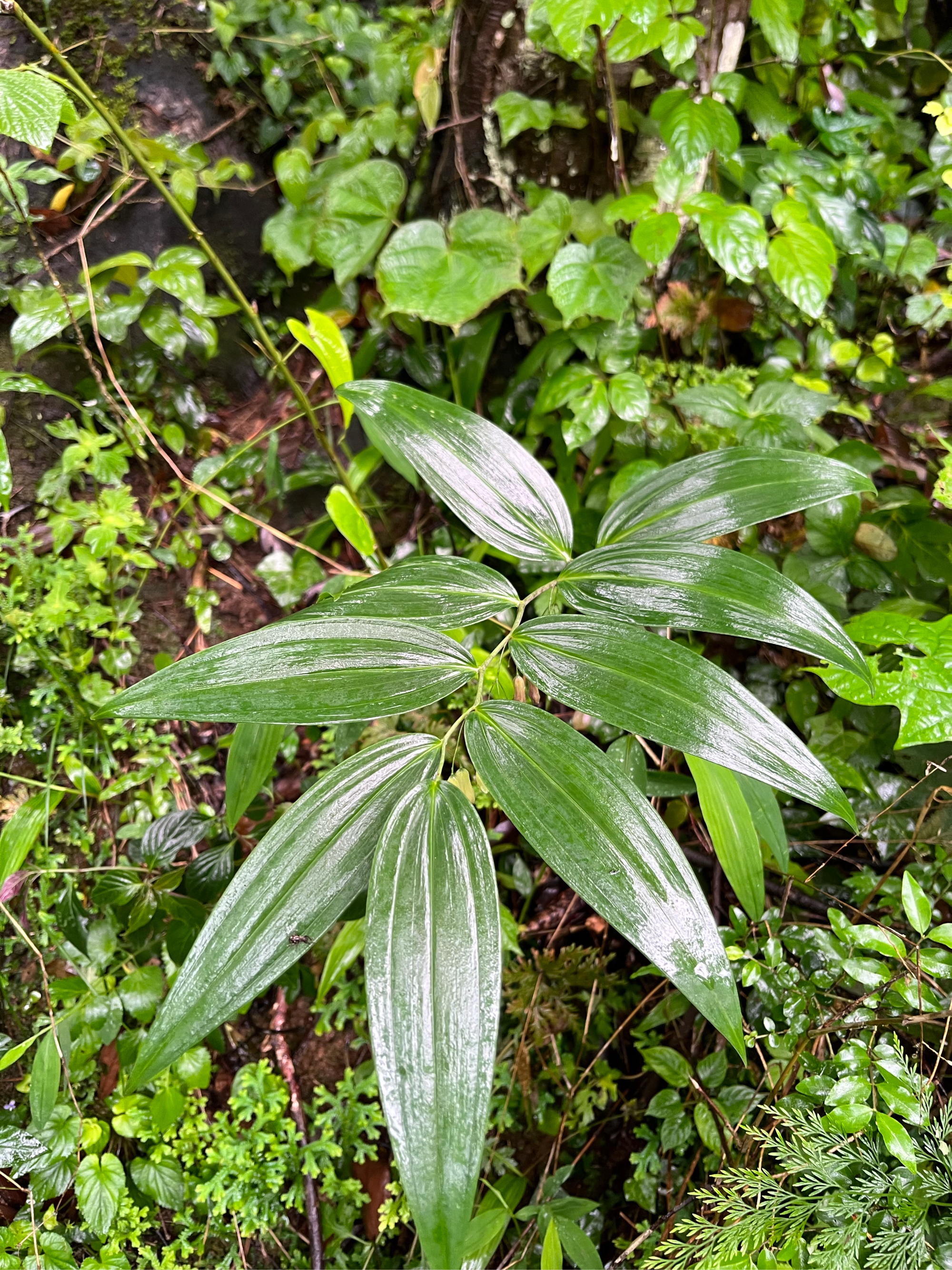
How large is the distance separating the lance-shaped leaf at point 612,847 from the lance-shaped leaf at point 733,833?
0.28m

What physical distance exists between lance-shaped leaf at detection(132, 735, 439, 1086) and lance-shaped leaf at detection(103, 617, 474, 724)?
0.07 metres

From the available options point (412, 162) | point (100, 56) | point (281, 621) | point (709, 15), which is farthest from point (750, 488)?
point (100, 56)

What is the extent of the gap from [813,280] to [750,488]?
2.25 feet

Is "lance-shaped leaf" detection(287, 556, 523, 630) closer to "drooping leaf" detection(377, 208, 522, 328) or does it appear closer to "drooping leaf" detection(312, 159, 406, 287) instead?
"drooping leaf" detection(377, 208, 522, 328)

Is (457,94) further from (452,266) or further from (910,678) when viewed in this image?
(910,678)

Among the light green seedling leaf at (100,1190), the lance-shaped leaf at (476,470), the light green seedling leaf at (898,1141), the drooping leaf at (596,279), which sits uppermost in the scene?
the drooping leaf at (596,279)

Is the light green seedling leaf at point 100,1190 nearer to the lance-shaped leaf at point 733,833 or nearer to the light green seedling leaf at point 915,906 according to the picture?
the lance-shaped leaf at point 733,833

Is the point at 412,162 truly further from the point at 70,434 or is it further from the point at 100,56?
the point at 70,434

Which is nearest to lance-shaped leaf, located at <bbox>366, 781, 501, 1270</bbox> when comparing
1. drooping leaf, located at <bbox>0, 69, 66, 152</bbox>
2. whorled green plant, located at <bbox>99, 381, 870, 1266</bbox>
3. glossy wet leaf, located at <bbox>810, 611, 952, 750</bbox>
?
whorled green plant, located at <bbox>99, 381, 870, 1266</bbox>

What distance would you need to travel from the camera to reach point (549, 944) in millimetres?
1158

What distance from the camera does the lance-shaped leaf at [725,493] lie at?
2.80 ft

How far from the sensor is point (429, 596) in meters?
0.83

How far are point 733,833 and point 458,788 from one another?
40 centimetres

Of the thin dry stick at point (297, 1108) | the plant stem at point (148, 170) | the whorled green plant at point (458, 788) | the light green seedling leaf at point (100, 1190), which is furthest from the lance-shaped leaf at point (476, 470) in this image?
the light green seedling leaf at point (100, 1190)
